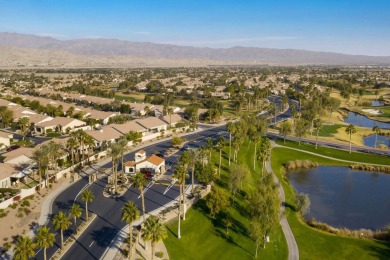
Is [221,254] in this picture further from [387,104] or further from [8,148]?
[387,104]

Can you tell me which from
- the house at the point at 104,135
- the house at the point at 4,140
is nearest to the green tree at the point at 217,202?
the house at the point at 104,135

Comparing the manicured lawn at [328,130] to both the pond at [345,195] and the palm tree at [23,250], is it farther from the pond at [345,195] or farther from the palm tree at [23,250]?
the palm tree at [23,250]

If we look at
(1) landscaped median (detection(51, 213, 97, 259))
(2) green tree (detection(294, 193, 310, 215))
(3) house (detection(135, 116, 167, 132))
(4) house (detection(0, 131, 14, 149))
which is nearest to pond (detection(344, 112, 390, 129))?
(3) house (detection(135, 116, 167, 132))

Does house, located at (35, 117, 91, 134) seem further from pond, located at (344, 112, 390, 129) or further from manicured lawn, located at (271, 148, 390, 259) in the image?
pond, located at (344, 112, 390, 129)

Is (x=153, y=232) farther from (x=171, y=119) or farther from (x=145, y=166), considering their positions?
(x=171, y=119)

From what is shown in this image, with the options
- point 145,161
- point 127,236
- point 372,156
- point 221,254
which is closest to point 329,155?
point 372,156
